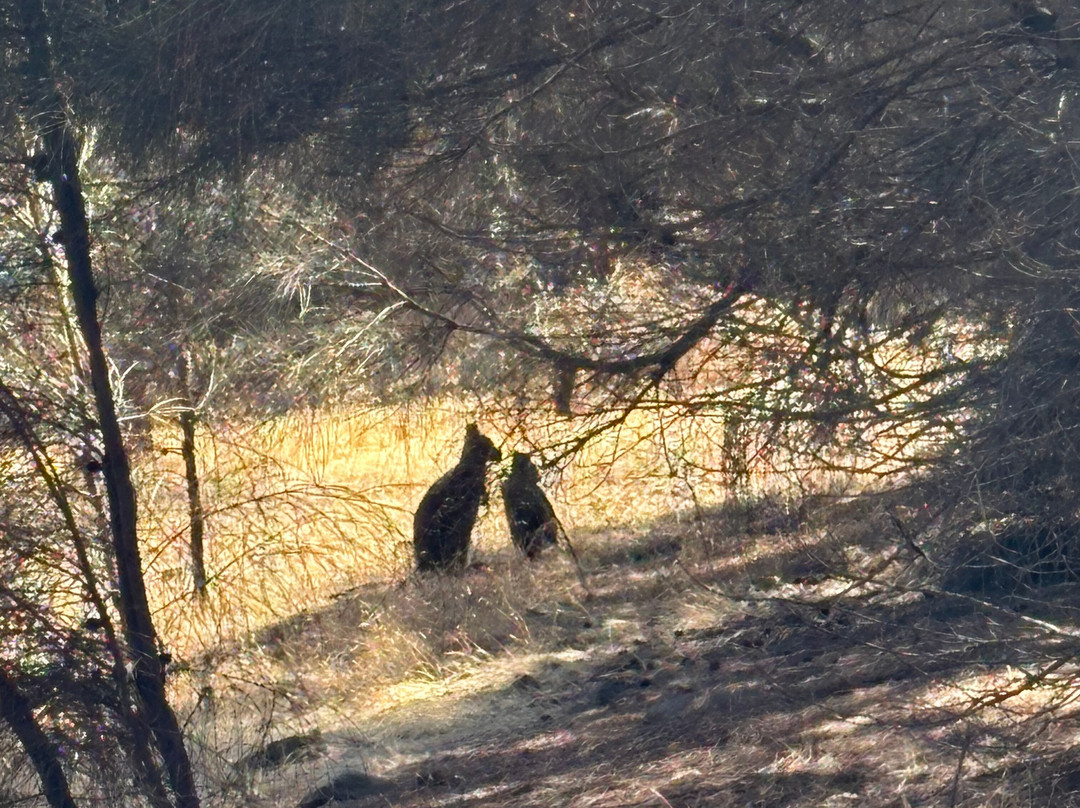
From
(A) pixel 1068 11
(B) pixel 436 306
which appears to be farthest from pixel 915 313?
(B) pixel 436 306

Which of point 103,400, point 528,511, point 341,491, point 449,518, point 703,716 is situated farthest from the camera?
point 528,511

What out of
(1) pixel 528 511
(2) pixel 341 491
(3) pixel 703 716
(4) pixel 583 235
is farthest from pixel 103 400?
(1) pixel 528 511

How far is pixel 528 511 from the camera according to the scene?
9.76 meters

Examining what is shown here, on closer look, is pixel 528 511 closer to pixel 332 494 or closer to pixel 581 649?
pixel 581 649

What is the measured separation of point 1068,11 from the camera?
5.05m

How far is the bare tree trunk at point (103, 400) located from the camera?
5070 millimetres

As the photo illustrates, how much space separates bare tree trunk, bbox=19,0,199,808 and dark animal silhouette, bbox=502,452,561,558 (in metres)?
3.19

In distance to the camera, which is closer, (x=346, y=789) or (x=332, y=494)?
(x=346, y=789)

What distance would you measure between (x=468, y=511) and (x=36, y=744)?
4999 millimetres

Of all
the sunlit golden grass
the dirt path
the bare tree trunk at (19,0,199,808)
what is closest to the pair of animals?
the sunlit golden grass

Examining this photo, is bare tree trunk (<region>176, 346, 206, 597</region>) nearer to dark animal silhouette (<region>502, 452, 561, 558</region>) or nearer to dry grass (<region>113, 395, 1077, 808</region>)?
dry grass (<region>113, 395, 1077, 808</region>)

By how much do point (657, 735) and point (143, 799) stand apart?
7.24 ft

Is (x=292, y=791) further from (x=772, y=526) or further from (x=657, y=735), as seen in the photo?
(x=772, y=526)

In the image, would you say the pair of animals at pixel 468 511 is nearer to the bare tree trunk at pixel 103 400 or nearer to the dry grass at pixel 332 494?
the dry grass at pixel 332 494
